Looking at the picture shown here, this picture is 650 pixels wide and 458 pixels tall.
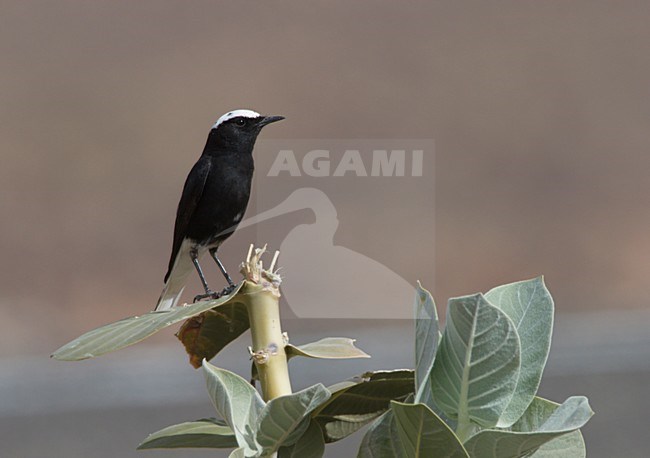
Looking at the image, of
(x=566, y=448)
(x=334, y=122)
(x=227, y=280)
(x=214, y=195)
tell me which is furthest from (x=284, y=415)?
(x=334, y=122)

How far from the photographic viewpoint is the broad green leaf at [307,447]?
111 centimetres

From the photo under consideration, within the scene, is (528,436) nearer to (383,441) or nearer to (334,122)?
(383,441)

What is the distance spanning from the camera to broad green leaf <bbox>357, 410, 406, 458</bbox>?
1.06m

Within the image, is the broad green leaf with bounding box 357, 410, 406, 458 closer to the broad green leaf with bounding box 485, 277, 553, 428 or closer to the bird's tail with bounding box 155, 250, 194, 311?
the broad green leaf with bounding box 485, 277, 553, 428

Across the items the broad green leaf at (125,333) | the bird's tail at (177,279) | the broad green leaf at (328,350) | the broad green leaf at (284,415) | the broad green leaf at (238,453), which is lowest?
the bird's tail at (177,279)

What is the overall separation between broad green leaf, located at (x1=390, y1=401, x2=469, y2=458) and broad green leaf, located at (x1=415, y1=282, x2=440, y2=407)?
0.13 feet

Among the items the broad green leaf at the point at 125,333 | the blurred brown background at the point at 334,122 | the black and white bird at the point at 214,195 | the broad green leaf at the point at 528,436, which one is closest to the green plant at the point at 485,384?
the broad green leaf at the point at 528,436

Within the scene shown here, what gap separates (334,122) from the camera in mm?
13000

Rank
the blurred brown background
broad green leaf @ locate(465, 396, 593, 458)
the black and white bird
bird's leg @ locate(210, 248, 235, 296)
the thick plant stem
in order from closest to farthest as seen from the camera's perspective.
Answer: broad green leaf @ locate(465, 396, 593, 458)
the thick plant stem
bird's leg @ locate(210, 248, 235, 296)
the black and white bird
the blurred brown background

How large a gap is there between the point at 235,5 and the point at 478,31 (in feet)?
13.9

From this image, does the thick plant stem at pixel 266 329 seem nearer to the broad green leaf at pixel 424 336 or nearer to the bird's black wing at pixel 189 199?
the broad green leaf at pixel 424 336

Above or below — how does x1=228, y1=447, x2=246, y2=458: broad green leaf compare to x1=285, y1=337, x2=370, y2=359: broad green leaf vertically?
below

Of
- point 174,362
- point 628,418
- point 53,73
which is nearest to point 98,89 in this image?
point 53,73

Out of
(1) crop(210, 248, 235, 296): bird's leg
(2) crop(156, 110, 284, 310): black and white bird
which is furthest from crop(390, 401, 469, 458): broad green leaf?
(2) crop(156, 110, 284, 310): black and white bird
